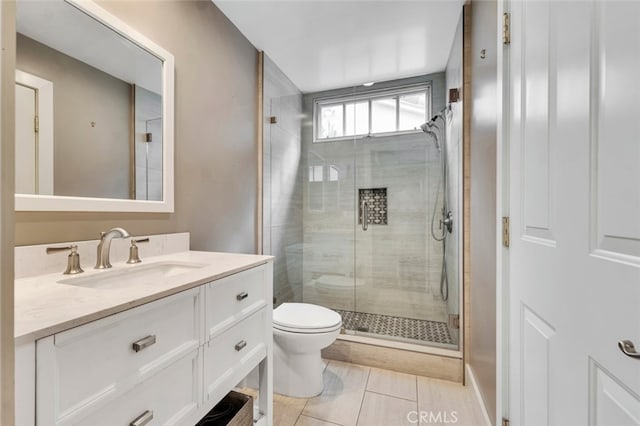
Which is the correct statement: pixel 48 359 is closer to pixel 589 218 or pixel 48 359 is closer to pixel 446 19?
pixel 589 218

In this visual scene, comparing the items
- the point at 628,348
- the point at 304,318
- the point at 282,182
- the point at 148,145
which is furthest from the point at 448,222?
the point at 148,145

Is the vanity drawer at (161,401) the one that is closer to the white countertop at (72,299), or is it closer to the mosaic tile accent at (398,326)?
the white countertop at (72,299)

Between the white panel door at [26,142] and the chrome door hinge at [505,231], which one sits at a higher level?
the white panel door at [26,142]

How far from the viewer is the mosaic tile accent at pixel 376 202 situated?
278 centimetres

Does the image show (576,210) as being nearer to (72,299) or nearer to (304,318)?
(72,299)

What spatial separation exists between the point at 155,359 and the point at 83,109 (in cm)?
103

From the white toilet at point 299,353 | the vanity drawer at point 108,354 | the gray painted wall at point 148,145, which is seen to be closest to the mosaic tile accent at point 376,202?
the white toilet at point 299,353

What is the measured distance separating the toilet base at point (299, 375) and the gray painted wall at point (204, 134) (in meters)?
0.85

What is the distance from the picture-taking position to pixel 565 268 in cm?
73

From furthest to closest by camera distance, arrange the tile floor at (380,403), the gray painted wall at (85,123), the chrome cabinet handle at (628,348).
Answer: the tile floor at (380,403), the gray painted wall at (85,123), the chrome cabinet handle at (628,348)

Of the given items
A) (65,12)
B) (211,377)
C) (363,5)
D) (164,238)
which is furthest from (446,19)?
(211,377)

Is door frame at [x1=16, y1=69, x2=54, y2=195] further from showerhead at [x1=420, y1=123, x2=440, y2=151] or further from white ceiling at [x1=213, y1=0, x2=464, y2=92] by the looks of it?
showerhead at [x1=420, y1=123, x2=440, y2=151]

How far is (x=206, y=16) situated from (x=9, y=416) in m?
2.08

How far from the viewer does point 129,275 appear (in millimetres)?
1134
